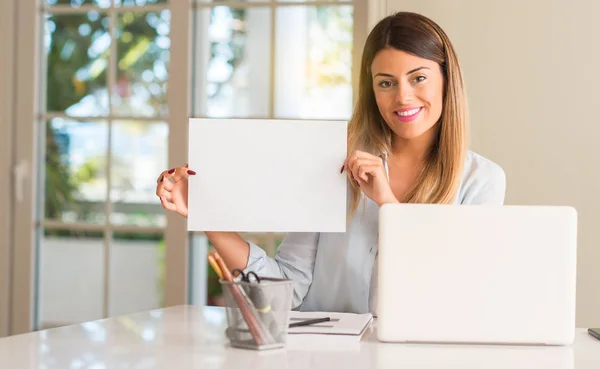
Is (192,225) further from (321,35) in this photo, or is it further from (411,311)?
(321,35)

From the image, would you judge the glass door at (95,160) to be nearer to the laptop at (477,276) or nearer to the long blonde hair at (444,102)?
the long blonde hair at (444,102)

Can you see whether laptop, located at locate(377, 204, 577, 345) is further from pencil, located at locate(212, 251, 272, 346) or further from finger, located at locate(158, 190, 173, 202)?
finger, located at locate(158, 190, 173, 202)

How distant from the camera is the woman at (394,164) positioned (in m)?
1.90

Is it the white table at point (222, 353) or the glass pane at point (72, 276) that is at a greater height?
the white table at point (222, 353)

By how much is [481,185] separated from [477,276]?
2.07ft

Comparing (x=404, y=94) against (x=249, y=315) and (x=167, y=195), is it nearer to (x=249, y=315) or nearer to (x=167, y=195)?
(x=167, y=195)

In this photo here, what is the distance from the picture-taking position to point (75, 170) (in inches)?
159

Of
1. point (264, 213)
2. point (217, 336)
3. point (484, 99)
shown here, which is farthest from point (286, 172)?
point (484, 99)

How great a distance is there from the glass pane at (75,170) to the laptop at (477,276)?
2672 mm

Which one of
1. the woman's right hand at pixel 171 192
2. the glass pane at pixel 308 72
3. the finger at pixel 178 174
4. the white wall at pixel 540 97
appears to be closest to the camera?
the finger at pixel 178 174

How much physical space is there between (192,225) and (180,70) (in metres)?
2.02

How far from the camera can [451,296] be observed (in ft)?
4.44

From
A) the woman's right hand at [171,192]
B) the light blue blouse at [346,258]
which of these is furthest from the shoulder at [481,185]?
the woman's right hand at [171,192]

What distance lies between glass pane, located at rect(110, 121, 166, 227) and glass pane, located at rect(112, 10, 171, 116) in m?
0.11
